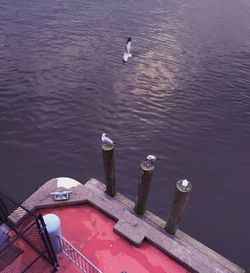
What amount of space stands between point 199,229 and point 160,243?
12.3ft

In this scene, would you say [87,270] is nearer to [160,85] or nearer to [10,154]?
[10,154]

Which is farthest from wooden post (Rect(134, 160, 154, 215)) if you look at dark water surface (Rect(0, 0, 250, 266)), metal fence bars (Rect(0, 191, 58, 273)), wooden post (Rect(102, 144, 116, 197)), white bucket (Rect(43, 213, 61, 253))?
metal fence bars (Rect(0, 191, 58, 273))

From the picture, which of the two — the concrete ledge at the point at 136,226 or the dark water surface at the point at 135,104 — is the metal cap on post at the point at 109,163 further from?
the dark water surface at the point at 135,104

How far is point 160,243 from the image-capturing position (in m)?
10.3

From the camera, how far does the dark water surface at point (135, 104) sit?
14.8 m

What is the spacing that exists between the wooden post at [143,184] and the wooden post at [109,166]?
125cm

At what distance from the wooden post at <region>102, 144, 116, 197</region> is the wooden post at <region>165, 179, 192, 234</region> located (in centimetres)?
262

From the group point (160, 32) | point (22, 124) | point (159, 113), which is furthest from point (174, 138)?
point (160, 32)

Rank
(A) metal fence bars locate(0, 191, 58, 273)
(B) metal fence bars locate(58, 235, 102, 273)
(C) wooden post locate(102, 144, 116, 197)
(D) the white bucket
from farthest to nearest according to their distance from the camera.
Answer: (C) wooden post locate(102, 144, 116, 197) < (B) metal fence bars locate(58, 235, 102, 273) < (D) the white bucket < (A) metal fence bars locate(0, 191, 58, 273)

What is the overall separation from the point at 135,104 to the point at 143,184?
10.1 metres

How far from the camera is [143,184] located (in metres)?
10.6

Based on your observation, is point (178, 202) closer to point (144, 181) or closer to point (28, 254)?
point (144, 181)

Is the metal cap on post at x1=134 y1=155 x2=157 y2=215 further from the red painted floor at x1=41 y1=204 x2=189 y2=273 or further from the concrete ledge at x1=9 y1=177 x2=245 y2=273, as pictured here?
the red painted floor at x1=41 y1=204 x2=189 y2=273

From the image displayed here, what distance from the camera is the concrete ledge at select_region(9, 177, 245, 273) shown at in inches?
397
